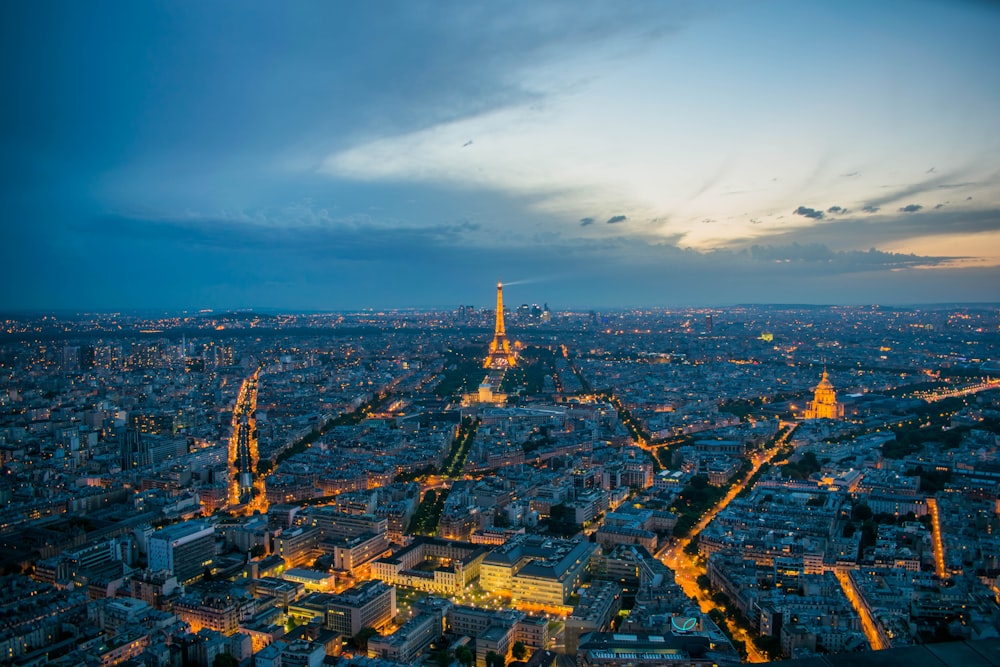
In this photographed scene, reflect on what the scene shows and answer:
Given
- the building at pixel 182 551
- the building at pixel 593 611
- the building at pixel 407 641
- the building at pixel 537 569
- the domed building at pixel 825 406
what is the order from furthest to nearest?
the domed building at pixel 825 406, the building at pixel 182 551, the building at pixel 537 569, the building at pixel 593 611, the building at pixel 407 641

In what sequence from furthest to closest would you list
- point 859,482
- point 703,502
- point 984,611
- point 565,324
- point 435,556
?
point 565,324, point 859,482, point 703,502, point 435,556, point 984,611

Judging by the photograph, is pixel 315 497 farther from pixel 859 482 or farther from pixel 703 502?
pixel 859 482

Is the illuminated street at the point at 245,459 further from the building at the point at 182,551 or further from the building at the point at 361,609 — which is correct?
the building at the point at 361,609

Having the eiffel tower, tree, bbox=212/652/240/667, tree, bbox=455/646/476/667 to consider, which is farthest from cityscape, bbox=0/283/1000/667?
the eiffel tower

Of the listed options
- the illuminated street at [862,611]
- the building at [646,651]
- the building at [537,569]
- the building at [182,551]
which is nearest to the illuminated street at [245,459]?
the building at [182,551]

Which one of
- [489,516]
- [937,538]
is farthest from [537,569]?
[937,538]

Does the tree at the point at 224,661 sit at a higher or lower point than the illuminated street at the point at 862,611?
higher

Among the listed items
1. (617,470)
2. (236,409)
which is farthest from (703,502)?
(236,409)
